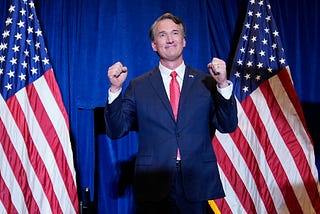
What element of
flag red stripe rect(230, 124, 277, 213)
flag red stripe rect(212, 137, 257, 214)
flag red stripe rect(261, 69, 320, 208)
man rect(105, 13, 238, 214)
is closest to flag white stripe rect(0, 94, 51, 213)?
man rect(105, 13, 238, 214)

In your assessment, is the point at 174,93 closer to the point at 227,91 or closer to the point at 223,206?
the point at 227,91

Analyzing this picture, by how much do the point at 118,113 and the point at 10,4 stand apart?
1.26 metres

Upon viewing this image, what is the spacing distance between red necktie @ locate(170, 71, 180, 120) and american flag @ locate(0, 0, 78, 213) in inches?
33.6

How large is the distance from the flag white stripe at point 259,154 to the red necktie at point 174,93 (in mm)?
839

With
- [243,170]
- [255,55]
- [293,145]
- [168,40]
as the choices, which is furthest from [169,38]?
[293,145]

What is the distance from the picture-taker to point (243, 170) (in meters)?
2.35

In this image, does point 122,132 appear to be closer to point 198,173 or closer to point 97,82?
point 198,173

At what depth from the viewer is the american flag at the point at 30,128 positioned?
7.05ft

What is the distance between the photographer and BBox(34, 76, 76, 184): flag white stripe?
2221mm

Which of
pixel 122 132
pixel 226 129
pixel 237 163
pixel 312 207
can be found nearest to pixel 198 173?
pixel 226 129

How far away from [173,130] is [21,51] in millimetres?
1147

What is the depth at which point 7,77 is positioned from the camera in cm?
219

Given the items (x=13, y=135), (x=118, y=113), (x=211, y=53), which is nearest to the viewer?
(x=118, y=113)

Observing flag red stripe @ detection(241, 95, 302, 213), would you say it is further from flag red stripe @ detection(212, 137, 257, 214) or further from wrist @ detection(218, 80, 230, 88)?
wrist @ detection(218, 80, 230, 88)
